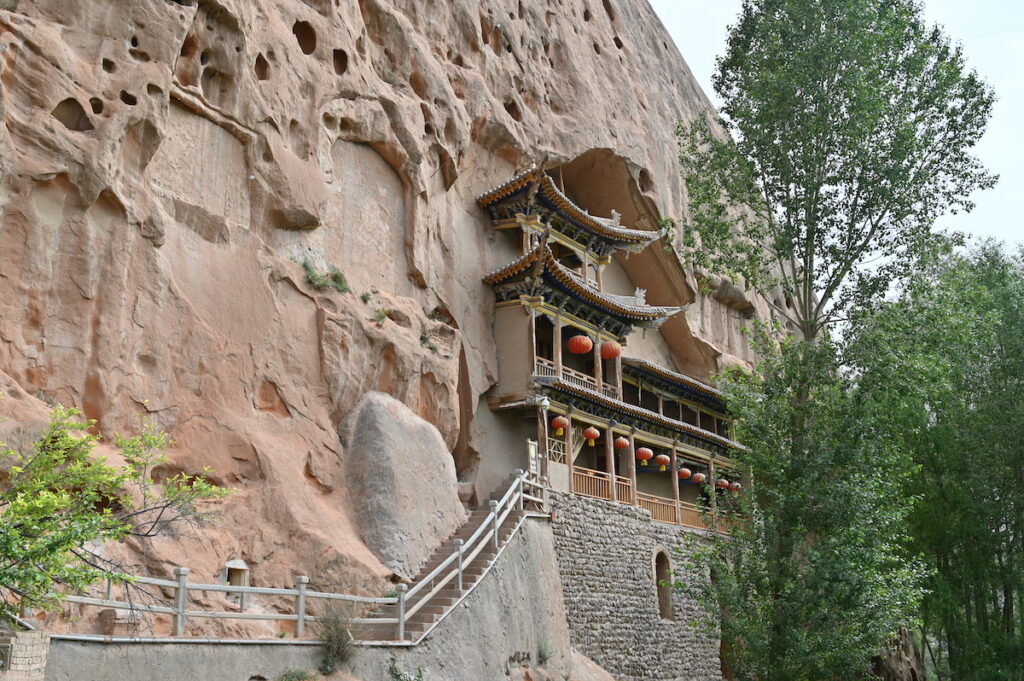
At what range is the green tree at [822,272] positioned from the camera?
14.5 metres

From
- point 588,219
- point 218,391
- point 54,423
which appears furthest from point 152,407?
point 588,219

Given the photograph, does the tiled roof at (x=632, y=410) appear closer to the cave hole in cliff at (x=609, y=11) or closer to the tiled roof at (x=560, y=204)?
A: the tiled roof at (x=560, y=204)

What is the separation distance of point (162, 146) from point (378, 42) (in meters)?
6.23

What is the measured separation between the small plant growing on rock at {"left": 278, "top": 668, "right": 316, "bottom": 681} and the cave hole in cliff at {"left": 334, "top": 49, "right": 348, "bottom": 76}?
1083cm

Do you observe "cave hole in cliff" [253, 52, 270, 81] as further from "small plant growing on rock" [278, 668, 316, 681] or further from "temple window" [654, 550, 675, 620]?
"temple window" [654, 550, 675, 620]

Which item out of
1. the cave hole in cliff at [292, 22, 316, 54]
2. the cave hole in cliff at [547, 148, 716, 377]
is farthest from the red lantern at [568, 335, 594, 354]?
the cave hole in cliff at [292, 22, 316, 54]

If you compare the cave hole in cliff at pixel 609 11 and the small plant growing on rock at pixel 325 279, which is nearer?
the small plant growing on rock at pixel 325 279

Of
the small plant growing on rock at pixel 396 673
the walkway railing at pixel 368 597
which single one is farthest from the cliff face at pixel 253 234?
the small plant growing on rock at pixel 396 673

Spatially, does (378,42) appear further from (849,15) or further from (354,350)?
(849,15)

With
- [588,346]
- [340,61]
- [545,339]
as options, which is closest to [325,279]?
[340,61]

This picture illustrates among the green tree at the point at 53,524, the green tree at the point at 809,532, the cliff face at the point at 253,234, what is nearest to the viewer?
the green tree at the point at 53,524

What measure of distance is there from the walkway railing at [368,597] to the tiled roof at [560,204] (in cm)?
685

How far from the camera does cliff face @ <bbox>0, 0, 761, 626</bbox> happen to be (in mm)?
12133

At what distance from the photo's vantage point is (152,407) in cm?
1285
